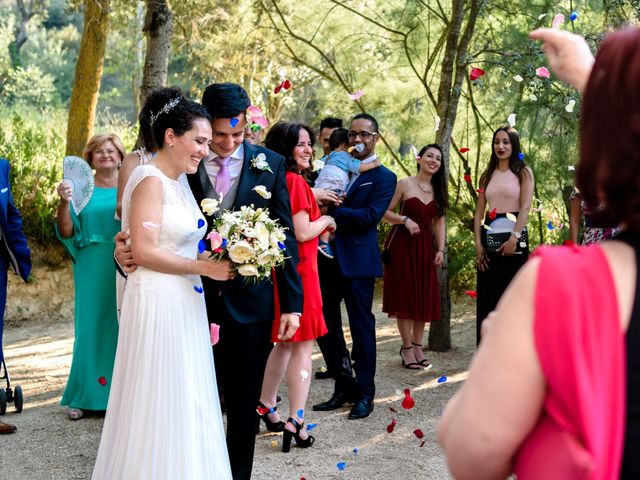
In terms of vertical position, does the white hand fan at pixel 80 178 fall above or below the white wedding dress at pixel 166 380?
above

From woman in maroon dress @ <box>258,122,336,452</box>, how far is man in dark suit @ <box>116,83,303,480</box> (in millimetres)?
1053

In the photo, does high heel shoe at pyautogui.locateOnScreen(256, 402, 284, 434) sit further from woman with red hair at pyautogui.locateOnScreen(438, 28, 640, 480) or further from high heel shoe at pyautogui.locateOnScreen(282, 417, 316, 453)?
woman with red hair at pyautogui.locateOnScreen(438, 28, 640, 480)

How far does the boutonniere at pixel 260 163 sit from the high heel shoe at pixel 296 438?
212 centimetres

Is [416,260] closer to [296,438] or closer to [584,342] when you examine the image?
[296,438]

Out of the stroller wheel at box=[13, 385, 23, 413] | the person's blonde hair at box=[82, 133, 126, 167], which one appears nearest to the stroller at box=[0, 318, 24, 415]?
the stroller wheel at box=[13, 385, 23, 413]

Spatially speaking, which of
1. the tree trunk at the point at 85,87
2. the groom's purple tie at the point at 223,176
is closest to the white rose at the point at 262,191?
the groom's purple tie at the point at 223,176

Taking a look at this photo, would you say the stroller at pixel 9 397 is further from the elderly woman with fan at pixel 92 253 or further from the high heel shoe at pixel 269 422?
the high heel shoe at pixel 269 422

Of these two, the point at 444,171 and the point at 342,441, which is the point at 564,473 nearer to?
the point at 342,441

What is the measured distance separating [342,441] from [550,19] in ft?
17.5

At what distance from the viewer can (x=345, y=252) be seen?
265 inches

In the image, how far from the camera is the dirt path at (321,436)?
210 inches

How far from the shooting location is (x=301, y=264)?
5.71m

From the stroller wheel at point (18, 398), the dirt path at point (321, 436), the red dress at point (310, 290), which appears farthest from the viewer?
the stroller wheel at point (18, 398)

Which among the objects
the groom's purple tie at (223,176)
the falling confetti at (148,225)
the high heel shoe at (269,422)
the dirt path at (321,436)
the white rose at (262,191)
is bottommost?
the dirt path at (321,436)
